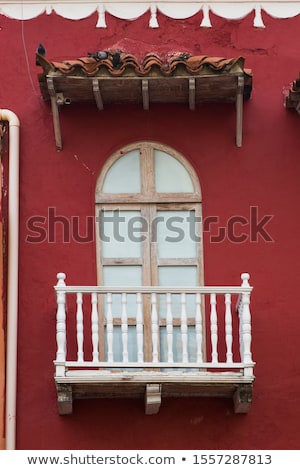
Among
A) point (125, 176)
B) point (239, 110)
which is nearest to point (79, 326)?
point (125, 176)

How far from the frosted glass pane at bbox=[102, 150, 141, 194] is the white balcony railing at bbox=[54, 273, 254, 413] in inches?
43.6

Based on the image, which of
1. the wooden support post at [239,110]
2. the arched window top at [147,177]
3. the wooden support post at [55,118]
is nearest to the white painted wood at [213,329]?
the arched window top at [147,177]

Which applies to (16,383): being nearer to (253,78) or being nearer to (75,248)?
(75,248)

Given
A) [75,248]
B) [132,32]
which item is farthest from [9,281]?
[132,32]

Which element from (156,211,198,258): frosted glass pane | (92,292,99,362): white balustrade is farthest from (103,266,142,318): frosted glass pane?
(92,292,99,362): white balustrade

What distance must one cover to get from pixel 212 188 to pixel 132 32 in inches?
71.4

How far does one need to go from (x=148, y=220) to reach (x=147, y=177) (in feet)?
1.44

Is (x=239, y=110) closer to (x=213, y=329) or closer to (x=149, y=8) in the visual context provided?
(x=149, y=8)

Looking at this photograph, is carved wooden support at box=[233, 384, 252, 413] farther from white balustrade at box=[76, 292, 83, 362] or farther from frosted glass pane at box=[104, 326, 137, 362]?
white balustrade at box=[76, 292, 83, 362]

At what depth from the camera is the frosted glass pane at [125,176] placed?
17.2 meters

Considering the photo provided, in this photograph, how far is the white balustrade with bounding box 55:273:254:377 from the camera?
52.7 feet

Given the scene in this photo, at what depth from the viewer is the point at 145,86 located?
16906 millimetres

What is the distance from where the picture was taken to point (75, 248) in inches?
667
